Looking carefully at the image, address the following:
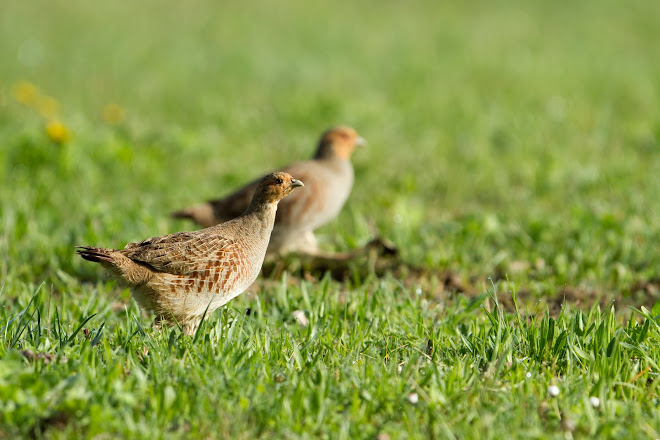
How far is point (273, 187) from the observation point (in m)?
4.25

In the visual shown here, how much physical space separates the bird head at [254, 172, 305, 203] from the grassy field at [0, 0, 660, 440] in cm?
67

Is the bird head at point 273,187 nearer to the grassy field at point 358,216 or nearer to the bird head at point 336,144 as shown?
the grassy field at point 358,216

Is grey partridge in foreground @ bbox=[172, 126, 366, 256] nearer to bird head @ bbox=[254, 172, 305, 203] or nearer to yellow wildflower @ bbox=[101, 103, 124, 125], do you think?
bird head @ bbox=[254, 172, 305, 203]

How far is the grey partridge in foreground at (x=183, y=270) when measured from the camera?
3906mm

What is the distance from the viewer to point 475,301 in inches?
175

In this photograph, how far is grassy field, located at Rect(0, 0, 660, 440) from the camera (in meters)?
3.19

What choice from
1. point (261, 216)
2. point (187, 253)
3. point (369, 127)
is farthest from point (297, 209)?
point (369, 127)

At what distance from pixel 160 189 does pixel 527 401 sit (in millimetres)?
5362

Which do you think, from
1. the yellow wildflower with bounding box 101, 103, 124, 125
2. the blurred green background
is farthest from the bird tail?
the yellow wildflower with bounding box 101, 103, 124, 125

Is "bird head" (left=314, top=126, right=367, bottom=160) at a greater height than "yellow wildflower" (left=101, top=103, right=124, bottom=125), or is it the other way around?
"bird head" (left=314, top=126, right=367, bottom=160)

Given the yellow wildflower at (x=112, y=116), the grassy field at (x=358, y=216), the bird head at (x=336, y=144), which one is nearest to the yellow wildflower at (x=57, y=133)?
the grassy field at (x=358, y=216)

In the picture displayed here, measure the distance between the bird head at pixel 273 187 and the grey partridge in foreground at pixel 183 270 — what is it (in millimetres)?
296

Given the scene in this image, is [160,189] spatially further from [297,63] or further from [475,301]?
[297,63]

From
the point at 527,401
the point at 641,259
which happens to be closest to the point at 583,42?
the point at 641,259
